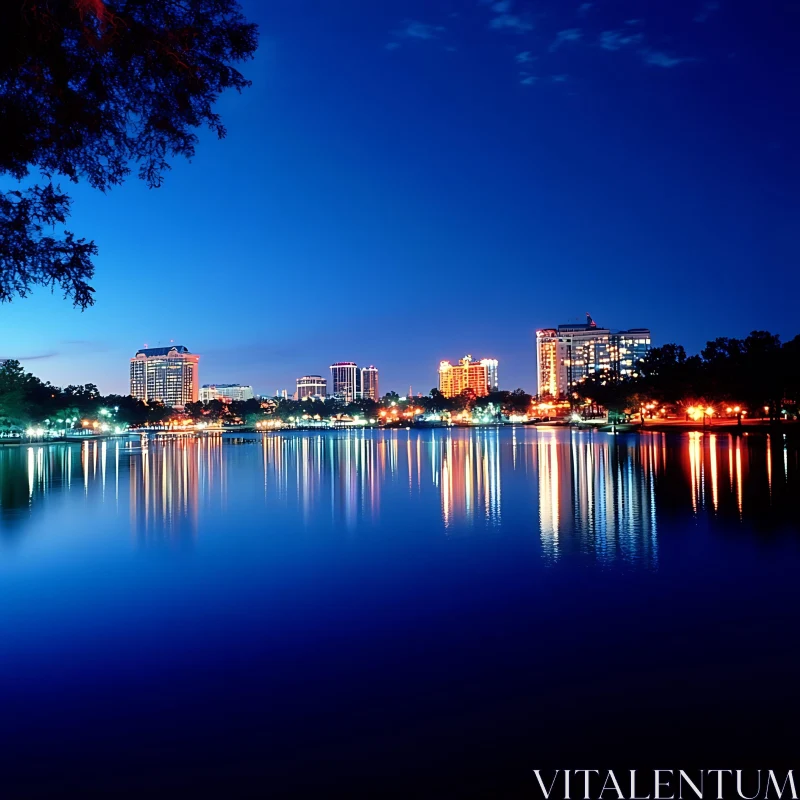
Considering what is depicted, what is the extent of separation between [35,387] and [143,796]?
101713 millimetres

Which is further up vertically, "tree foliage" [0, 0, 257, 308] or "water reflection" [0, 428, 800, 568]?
"tree foliage" [0, 0, 257, 308]

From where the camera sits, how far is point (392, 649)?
7727 mm

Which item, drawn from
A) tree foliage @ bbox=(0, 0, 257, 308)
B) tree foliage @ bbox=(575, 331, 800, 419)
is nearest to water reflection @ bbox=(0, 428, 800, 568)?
tree foliage @ bbox=(0, 0, 257, 308)

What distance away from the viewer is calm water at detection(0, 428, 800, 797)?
5.29 meters

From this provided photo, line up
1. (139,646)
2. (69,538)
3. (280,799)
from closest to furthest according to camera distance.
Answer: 1. (280,799)
2. (139,646)
3. (69,538)

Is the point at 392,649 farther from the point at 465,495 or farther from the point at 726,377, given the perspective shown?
the point at 726,377

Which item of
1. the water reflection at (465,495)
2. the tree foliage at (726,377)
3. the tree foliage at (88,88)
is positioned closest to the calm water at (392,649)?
the water reflection at (465,495)

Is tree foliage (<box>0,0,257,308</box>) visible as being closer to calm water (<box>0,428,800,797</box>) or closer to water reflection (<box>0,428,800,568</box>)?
calm water (<box>0,428,800,797</box>)

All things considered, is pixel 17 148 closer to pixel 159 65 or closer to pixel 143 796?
pixel 159 65

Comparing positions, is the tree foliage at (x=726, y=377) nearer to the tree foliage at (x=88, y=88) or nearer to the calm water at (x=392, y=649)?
the calm water at (x=392, y=649)

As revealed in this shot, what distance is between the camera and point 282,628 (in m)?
8.56

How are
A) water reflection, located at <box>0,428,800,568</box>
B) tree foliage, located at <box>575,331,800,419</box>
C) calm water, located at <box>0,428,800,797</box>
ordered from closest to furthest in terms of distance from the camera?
1. calm water, located at <box>0,428,800,797</box>
2. water reflection, located at <box>0,428,800,568</box>
3. tree foliage, located at <box>575,331,800,419</box>

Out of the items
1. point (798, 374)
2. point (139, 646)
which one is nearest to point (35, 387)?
point (798, 374)

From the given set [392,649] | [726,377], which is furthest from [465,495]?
[726,377]
